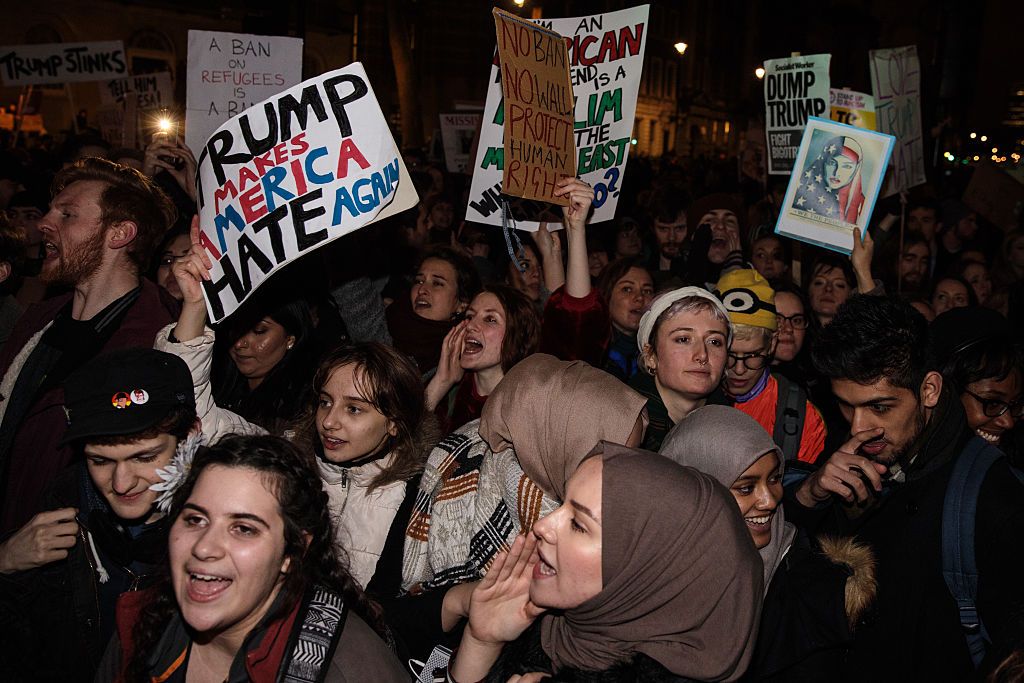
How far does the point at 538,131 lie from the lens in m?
4.27

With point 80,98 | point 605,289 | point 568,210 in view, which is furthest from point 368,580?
point 80,98

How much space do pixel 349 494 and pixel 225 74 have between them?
3.96 m

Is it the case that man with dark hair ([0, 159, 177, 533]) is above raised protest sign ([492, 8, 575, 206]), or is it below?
below

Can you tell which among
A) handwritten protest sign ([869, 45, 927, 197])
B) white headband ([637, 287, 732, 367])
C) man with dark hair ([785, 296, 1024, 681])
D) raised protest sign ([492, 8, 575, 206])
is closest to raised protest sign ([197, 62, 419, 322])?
raised protest sign ([492, 8, 575, 206])

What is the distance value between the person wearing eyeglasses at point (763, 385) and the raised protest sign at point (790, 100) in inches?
150

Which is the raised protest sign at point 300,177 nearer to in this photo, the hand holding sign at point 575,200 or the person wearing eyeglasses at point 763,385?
the hand holding sign at point 575,200

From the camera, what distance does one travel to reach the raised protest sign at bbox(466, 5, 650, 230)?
489cm

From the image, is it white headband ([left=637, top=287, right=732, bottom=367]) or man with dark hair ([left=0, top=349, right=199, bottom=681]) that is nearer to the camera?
man with dark hair ([left=0, top=349, right=199, bottom=681])

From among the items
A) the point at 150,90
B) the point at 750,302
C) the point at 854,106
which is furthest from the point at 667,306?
the point at 150,90

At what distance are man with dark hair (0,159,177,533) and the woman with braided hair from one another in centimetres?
112

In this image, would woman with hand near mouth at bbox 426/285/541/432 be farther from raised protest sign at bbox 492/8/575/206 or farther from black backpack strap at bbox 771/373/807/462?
black backpack strap at bbox 771/373/807/462

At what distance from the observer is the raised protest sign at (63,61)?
10.3 metres

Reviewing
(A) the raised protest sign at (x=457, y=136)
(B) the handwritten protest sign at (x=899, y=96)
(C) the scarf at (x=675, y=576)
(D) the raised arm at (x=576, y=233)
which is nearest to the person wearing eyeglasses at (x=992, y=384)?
(D) the raised arm at (x=576, y=233)

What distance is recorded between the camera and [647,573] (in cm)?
208
